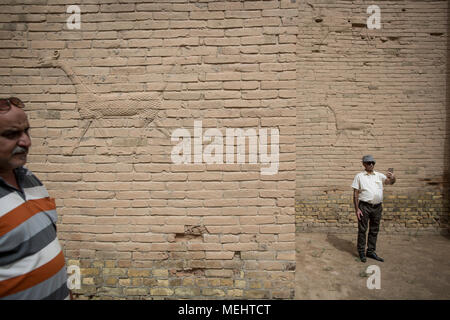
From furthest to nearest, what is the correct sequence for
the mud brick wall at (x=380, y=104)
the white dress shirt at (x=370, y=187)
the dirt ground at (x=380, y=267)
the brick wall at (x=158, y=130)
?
the mud brick wall at (x=380, y=104) → the white dress shirt at (x=370, y=187) → the dirt ground at (x=380, y=267) → the brick wall at (x=158, y=130)

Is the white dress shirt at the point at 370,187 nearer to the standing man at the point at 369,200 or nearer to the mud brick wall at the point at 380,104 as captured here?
the standing man at the point at 369,200

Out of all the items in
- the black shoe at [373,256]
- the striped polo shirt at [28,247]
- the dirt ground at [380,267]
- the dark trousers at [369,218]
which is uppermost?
the striped polo shirt at [28,247]

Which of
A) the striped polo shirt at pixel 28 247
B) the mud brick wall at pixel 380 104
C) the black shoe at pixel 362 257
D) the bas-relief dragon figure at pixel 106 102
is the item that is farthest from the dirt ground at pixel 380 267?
the bas-relief dragon figure at pixel 106 102

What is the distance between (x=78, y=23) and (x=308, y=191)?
4.71 meters

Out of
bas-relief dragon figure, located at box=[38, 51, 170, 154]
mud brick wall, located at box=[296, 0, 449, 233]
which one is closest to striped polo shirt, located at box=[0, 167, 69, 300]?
bas-relief dragon figure, located at box=[38, 51, 170, 154]

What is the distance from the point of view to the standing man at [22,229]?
109cm

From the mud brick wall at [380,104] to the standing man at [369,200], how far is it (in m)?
0.95

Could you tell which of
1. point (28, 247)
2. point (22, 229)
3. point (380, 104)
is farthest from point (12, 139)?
point (380, 104)

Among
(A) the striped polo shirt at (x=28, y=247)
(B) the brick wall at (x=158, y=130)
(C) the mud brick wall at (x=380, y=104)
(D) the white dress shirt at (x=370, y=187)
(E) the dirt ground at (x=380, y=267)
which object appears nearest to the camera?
(A) the striped polo shirt at (x=28, y=247)

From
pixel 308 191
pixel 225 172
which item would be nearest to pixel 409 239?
pixel 308 191

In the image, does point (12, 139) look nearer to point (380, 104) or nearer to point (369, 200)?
point (369, 200)

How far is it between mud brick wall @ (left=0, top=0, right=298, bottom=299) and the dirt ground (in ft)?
3.72

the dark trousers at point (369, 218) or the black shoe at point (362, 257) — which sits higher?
the dark trousers at point (369, 218)

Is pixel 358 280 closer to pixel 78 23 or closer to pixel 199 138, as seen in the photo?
pixel 199 138
